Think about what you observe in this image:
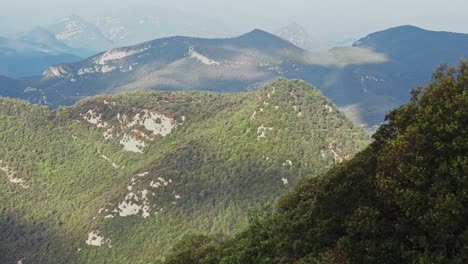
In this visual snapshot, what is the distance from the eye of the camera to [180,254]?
6812cm

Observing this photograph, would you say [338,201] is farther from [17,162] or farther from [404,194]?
[17,162]

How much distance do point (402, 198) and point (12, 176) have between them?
642 ft

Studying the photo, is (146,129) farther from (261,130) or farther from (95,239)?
(261,130)

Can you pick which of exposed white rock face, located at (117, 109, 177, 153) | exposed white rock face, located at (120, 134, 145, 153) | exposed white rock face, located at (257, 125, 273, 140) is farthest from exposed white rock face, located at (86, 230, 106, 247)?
exposed white rock face, located at (257, 125, 273, 140)

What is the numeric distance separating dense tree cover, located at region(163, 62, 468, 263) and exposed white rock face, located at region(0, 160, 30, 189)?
172194 millimetres

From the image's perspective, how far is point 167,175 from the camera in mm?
154875

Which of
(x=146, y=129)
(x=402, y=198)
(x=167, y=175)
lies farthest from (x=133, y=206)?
(x=402, y=198)

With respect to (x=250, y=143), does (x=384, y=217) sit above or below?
above

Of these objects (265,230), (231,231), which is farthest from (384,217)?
(231,231)

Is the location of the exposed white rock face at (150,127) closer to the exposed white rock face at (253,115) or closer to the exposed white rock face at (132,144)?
the exposed white rock face at (132,144)

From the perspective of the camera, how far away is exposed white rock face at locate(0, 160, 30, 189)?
18775 cm

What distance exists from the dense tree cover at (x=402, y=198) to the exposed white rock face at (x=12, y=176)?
6779 inches

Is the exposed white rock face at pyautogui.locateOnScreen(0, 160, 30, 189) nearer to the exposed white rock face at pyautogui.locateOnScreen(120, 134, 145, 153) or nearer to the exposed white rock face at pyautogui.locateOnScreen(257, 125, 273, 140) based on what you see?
the exposed white rock face at pyautogui.locateOnScreen(120, 134, 145, 153)

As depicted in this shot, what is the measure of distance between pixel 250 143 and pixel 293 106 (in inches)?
907
